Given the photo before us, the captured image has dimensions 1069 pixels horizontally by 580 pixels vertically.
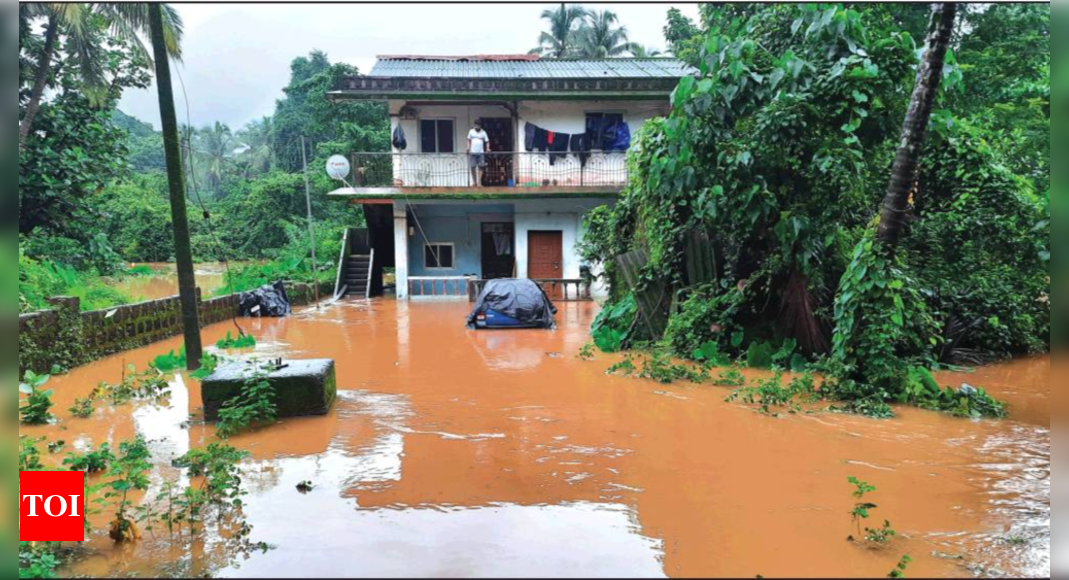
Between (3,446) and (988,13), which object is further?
(988,13)

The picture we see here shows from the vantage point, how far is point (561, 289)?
19156 millimetres

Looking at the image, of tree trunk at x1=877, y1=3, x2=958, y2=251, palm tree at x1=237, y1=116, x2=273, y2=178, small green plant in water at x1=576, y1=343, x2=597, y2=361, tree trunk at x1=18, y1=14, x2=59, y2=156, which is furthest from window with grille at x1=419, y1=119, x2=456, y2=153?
palm tree at x1=237, y1=116, x2=273, y2=178

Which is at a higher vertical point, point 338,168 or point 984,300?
point 338,168

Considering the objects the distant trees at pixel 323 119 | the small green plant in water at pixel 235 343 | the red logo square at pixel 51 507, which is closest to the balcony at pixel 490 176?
the distant trees at pixel 323 119

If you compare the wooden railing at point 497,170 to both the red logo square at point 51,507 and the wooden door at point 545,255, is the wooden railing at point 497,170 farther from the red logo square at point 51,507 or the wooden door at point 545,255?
the red logo square at point 51,507

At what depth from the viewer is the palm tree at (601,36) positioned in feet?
119

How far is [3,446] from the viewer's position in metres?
2.07

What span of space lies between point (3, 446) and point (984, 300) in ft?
35.6

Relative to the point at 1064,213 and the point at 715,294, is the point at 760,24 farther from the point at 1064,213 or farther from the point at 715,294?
the point at 1064,213

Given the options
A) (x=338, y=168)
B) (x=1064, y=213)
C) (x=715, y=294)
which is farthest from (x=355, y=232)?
(x=1064, y=213)

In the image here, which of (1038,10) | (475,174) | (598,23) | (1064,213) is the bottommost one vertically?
(1064,213)

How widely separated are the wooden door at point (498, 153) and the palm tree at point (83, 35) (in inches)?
360

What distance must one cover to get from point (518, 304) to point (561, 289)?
5860 millimetres

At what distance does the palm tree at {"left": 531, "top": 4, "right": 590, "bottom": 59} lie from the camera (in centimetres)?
3666
